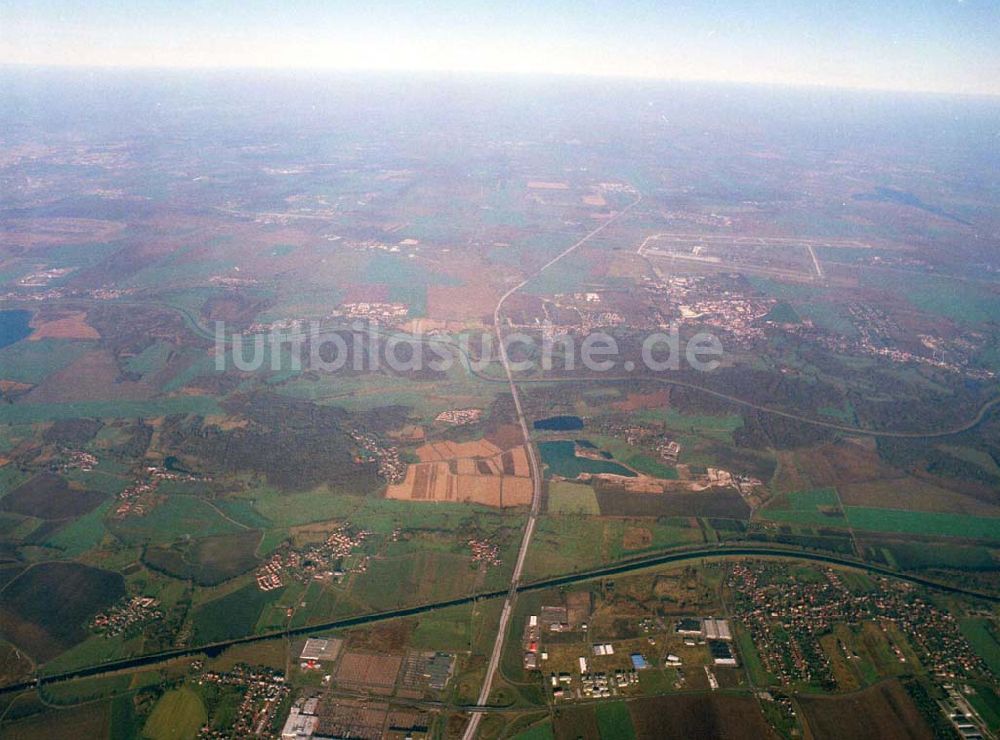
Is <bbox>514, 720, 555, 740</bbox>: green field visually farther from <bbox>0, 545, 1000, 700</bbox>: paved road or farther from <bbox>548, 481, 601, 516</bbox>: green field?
<bbox>548, 481, 601, 516</bbox>: green field

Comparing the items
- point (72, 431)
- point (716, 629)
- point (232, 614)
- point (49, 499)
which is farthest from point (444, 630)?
point (72, 431)

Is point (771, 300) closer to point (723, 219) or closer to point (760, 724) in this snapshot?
point (723, 219)

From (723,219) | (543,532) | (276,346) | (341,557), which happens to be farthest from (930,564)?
(723,219)

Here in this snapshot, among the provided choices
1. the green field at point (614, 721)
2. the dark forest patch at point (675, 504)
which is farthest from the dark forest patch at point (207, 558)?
the dark forest patch at point (675, 504)

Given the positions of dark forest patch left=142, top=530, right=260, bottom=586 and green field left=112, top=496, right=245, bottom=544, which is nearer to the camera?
dark forest patch left=142, top=530, right=260, bottom=586

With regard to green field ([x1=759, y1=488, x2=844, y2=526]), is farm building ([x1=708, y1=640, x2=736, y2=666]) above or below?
below

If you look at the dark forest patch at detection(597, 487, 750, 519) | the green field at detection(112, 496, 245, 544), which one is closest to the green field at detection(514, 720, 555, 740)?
the dark forest patch at detection(597, 487, 750, 519)
